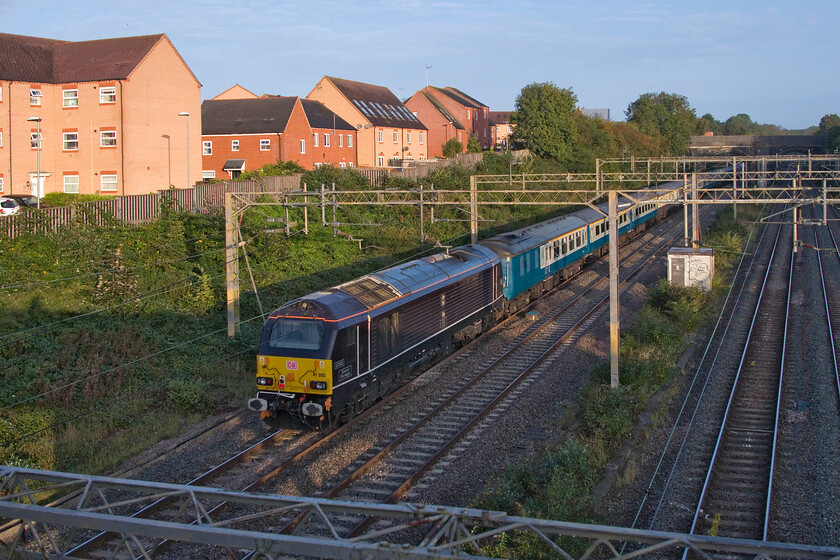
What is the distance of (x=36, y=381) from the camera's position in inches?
623

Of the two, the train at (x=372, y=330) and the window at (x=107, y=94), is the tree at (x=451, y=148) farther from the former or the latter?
the train at (x=372, y=330)

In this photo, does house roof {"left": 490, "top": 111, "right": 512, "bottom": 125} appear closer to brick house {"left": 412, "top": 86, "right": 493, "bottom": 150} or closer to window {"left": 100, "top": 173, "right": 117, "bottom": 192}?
brick house {"left": 412, "top": 86, "right": 493, "bottom": 150}

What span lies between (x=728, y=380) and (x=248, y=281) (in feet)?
49.1

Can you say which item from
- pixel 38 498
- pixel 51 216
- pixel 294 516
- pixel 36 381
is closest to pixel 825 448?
pixel 294 516

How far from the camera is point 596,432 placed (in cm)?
1421

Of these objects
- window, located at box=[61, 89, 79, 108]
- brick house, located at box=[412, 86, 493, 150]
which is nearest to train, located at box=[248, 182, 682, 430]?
window, located at box=[61, 89, 79, 108]

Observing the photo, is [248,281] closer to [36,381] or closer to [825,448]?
[36,381]

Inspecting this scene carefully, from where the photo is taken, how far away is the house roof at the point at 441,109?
7156 centimetres

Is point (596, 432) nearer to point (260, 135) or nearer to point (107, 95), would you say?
point (107, 95)

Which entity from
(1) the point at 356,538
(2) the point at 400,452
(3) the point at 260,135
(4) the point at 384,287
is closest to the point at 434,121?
(3) the point at 260,135

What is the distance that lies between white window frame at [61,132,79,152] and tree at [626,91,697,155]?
2957 inches

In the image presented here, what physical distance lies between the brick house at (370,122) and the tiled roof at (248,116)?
7477 mm

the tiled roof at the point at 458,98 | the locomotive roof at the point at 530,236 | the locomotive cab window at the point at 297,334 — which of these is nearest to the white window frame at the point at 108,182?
the locomotive roof at the point at 530,236

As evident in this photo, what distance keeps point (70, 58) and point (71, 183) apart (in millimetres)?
5884
